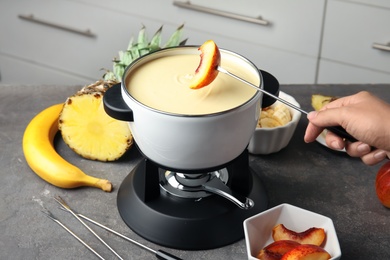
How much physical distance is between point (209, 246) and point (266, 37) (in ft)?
3.87

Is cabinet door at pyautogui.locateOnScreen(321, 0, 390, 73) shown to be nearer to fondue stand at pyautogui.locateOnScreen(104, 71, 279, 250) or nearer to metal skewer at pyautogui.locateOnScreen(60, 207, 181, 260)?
fondue stand at pyautogui.locateOnScreen(104, 71, 279, 250)

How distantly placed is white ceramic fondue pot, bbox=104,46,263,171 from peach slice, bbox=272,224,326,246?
0.42 feet

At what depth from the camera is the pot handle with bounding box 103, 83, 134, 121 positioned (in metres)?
0.77

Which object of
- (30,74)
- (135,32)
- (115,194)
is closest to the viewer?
(115,194)

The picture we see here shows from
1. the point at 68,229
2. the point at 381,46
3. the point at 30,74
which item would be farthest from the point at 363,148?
the point at 30,74

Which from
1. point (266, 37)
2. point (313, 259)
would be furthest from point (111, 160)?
point (266, 37)

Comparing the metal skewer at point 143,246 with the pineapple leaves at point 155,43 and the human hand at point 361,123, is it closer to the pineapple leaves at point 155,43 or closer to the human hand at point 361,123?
the human hand at point 361,123

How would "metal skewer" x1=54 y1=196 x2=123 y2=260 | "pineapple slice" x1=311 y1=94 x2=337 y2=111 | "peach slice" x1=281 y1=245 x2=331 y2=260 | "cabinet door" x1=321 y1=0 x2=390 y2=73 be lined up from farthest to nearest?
1. "cabinet door" x1=321 y1=0 x2=390 y2=73
2. "pineapple slice" x1=311 y1=94 x2=337 y2=111
3. "metal skewer" x1=54 y1=196 x2=123 y2=260
4. "peach slice" x1=281 y1=245 x2=331 y2=260

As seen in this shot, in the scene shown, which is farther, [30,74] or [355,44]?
[30,74]

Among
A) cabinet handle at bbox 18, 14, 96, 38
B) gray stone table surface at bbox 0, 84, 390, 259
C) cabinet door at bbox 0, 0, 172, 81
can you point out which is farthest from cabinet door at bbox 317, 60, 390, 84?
cabinet handle at bbox 18, 14, 96, 38

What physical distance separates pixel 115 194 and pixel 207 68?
29 centimetres

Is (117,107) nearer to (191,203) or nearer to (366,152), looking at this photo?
(191,203)

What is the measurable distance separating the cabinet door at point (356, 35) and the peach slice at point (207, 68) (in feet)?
3.45

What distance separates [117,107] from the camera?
781 mm
